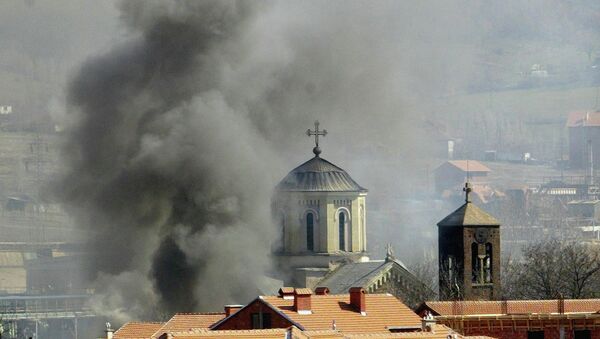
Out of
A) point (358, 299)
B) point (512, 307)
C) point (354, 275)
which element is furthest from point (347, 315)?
point (354, 275)

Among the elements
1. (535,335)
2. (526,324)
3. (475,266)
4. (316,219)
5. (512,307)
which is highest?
(316,219)

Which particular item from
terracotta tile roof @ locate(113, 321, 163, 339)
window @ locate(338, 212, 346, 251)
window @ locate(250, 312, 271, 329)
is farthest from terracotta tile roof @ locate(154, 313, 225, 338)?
window @ locate(338, 212, 346, 251)

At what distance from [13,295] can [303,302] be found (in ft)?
260

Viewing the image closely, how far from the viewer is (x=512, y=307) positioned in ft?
172

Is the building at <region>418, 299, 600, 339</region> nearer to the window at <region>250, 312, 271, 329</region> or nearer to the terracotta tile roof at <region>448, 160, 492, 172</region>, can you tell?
the window at <region>250, 312, 271, 329</region>

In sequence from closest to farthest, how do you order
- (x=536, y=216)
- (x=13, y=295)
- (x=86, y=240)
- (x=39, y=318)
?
(x=86, y=240) → (x=39, y=318) → (x=13, y=295) → (x=536, y=216)

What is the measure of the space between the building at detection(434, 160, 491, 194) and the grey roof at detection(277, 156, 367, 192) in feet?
327

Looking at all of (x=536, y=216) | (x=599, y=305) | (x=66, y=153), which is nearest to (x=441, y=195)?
(x=536, y=216)

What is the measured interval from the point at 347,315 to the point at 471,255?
20.8 meters

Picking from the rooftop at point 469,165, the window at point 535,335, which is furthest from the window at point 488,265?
the rooftop at point 469,165

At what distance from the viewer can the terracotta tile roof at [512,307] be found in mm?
51875

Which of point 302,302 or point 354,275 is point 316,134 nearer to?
point 354,275

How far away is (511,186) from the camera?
600 ft

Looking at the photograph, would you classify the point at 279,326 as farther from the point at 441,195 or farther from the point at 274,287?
the point at 441,195
